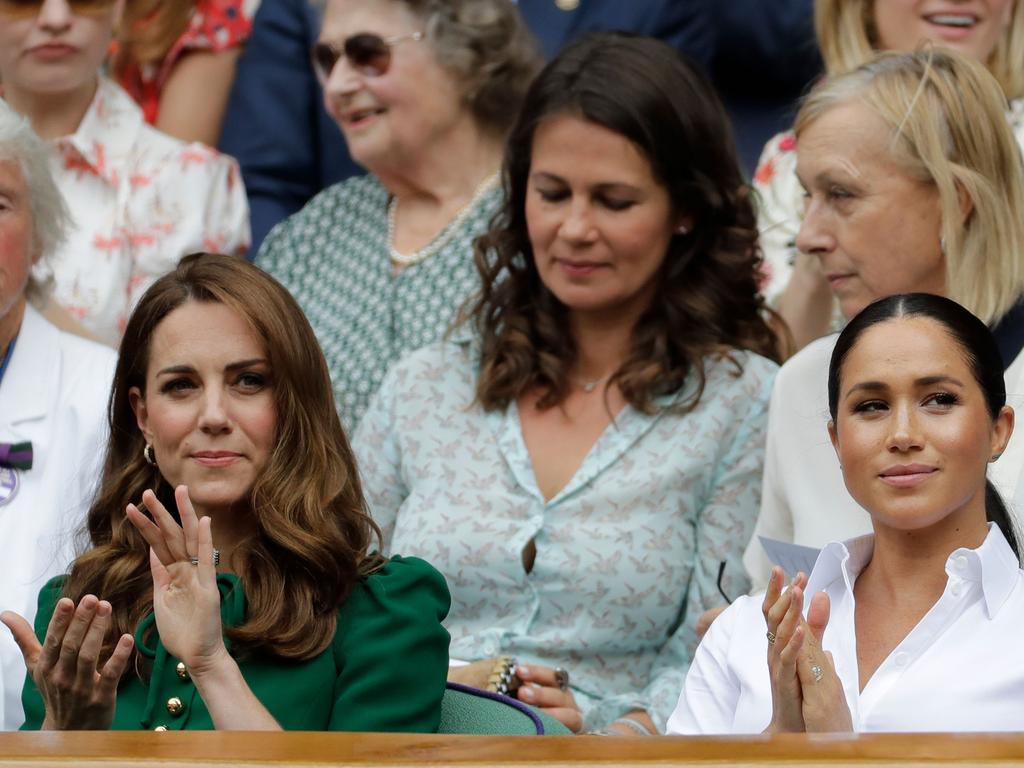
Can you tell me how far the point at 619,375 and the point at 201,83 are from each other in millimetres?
1635

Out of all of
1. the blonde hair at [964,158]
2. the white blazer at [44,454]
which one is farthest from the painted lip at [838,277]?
the white blazer at [44,454]

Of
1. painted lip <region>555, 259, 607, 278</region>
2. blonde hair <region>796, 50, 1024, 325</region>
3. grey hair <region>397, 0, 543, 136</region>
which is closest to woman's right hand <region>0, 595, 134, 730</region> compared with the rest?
painted lip <region>555, 259, 607, 278</region>

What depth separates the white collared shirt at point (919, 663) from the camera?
91.2 inches

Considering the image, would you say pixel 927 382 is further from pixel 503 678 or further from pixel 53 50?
pixel 53 50

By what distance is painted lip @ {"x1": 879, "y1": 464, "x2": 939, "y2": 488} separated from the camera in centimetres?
240

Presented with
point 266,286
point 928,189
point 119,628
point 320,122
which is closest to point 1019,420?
point 928,189

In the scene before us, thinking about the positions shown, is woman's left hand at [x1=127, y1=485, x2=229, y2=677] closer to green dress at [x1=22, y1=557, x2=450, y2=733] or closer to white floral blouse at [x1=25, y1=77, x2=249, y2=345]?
green dress at [x1=22, y1=557, x2=450, y2=733]

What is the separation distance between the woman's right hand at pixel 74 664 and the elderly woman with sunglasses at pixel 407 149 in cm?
167

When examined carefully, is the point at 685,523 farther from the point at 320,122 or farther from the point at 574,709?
the point at 320,122

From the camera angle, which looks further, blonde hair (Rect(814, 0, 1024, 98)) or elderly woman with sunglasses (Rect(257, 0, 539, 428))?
elderly woman with sunglasses (Rect(257, 0, 539, 428))

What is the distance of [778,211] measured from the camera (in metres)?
4.16

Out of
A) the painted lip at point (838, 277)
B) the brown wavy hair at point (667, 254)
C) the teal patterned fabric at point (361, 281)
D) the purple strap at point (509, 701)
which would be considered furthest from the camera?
the teal patterned fabric at point (361, 281)

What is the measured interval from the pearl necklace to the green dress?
5.02ft

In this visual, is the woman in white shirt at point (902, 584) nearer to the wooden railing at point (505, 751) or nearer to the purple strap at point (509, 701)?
the purple strap at point (509, 701)
